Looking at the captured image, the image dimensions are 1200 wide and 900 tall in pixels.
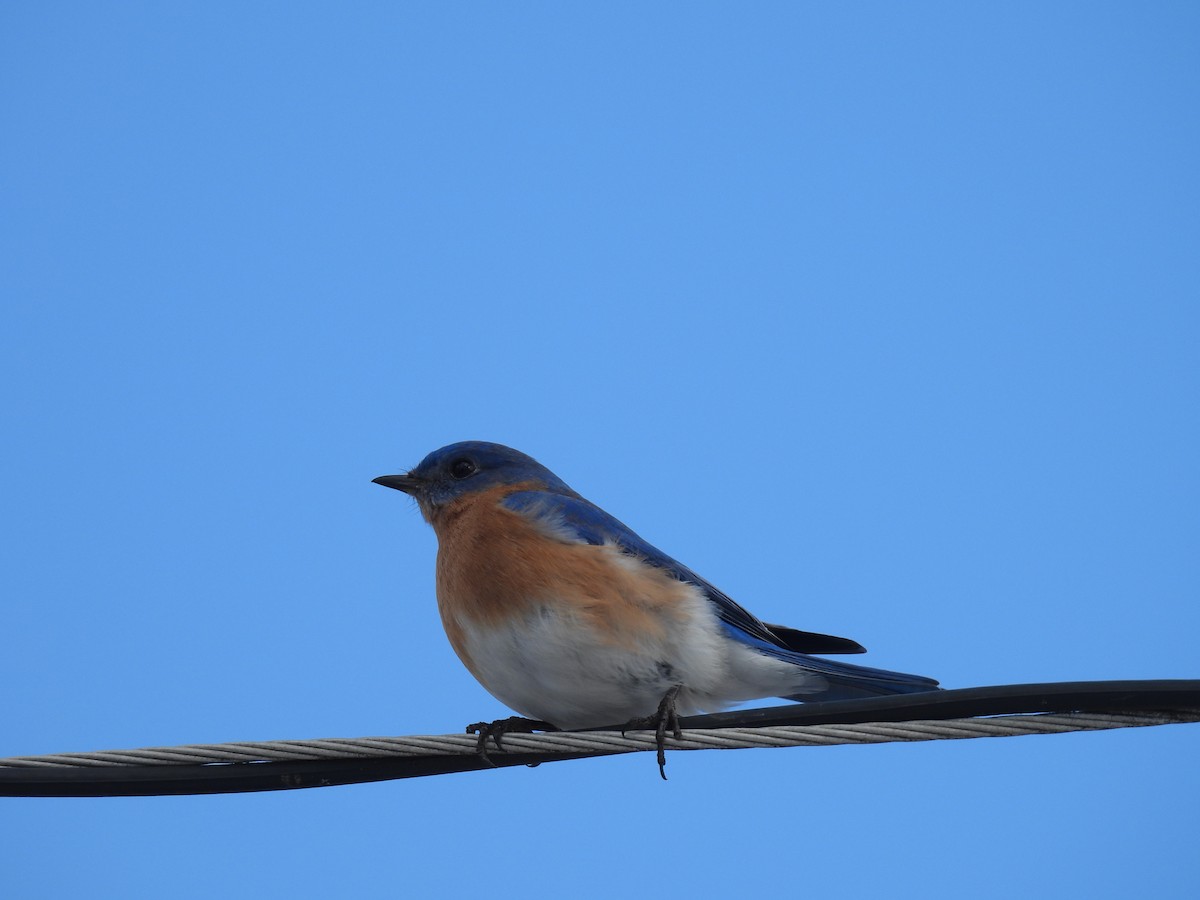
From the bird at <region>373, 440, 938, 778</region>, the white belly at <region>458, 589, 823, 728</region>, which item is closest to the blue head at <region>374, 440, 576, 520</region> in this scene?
the bird at <region>373, 440, 938, 778</region>

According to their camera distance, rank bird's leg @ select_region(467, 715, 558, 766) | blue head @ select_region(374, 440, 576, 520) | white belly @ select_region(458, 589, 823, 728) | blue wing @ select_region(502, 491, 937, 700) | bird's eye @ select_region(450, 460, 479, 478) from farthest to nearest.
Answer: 1. bird's eye @ select_region(450, 460, 479, 478)
2. blue head @ select_region(374, 440, 576, 520)
3. blue wing @ select_region(502, 491, 937, 700)
4. white belly @ select_region(458, 589, 823, 728)
5. bird's leg @ select_region(467, 715, 558, 766)

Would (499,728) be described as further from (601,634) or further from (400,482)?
(400,482)

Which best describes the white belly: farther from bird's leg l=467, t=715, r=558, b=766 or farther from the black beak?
the black beak

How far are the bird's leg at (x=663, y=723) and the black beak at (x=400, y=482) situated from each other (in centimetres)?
217

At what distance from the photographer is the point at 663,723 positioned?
4332 millimetres

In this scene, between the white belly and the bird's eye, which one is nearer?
the white belly

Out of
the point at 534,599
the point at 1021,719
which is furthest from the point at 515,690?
the point at 1021,719

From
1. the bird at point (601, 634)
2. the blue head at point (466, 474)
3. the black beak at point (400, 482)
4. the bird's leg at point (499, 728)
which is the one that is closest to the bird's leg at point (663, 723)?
the bird at point (601, 634)

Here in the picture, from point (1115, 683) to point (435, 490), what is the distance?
3.75 meters

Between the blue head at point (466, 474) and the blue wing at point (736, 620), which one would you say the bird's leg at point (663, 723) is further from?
the blue head at point (466, 474)

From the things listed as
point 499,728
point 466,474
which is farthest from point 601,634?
point 466,474

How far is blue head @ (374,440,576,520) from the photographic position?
611 cm

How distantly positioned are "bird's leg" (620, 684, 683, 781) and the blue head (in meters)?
1.71

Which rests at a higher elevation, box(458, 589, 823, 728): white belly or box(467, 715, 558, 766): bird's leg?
box(458, 589, 823, 728): white belly
